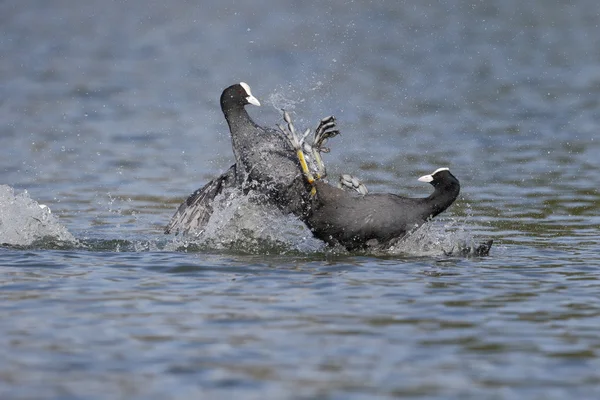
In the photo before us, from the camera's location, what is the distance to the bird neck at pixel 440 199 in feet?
28.4

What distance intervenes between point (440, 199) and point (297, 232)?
1.80m

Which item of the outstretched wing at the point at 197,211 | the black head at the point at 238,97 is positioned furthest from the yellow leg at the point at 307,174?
the outstretched wing at the point at 197,211

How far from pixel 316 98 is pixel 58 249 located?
1081 centimetres

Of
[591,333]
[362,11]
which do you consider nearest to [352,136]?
[591,333]

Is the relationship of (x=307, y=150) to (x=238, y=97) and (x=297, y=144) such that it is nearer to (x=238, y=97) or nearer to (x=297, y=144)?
(x=297, y=144)

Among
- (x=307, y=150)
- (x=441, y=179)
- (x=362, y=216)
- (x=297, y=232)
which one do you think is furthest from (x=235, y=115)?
(x=441, y=179)

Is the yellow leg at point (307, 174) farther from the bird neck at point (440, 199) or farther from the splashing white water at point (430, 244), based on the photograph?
the bird neck at point (440, 199)

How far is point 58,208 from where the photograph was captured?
1130 cm

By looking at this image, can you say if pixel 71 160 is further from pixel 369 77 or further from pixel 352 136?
pixel 369 77

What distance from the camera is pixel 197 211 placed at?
387 inches

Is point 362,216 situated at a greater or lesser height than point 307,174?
lesser

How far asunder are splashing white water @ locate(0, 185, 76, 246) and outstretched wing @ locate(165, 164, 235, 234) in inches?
38.6

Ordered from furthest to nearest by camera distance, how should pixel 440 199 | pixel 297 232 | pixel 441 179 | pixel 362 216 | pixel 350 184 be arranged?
pixel 297 232
pixel 350 184
pixel 441 179
pixel 440 199
pixel 362 216

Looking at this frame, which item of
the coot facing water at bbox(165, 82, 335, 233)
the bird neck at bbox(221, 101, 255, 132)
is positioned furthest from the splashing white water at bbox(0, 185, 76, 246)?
the bird neck at bbox(221, 101, 255, 132)
